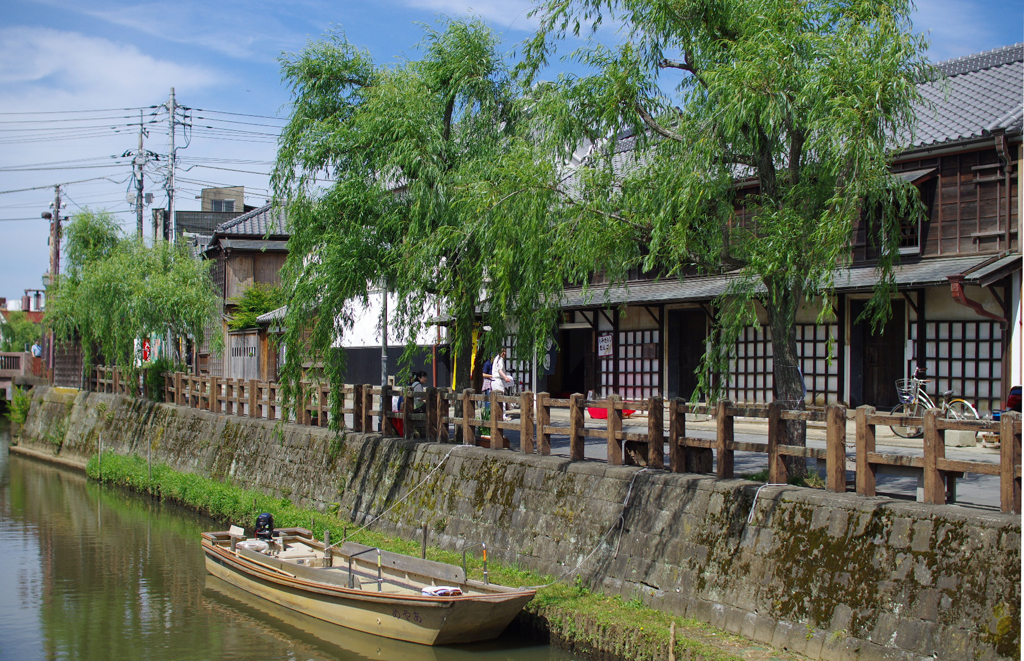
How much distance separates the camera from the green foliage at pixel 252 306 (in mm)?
32688

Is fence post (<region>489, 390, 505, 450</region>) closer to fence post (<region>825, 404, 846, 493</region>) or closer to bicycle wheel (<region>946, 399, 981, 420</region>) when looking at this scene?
fence post (<region>825, 404, 846, 493</region>)

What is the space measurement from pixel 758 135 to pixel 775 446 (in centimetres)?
327

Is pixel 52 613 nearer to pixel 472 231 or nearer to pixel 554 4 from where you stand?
pixel 472 231

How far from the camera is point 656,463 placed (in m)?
10.1

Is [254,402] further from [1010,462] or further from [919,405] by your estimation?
[1010,462]

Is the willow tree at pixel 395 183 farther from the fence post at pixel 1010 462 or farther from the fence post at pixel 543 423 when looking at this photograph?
the fence post at pixel 1010 462

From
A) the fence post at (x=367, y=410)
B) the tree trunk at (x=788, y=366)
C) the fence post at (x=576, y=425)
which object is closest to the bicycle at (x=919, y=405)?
the tree trunk at (x=788, y=366)

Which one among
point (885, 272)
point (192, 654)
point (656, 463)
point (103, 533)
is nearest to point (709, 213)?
point (885, 272)

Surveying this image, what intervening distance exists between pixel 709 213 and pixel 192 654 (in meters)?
7.92

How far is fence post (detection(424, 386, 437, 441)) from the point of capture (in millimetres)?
13883

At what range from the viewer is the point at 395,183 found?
559 inches

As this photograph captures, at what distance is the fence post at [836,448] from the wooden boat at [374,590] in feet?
10.9

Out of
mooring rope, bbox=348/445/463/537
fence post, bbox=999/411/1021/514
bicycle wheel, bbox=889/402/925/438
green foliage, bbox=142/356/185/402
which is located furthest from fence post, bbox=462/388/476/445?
green foliage, bbox=142/356/185/402

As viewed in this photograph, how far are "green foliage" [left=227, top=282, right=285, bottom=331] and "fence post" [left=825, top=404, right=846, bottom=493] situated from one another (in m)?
27.2
